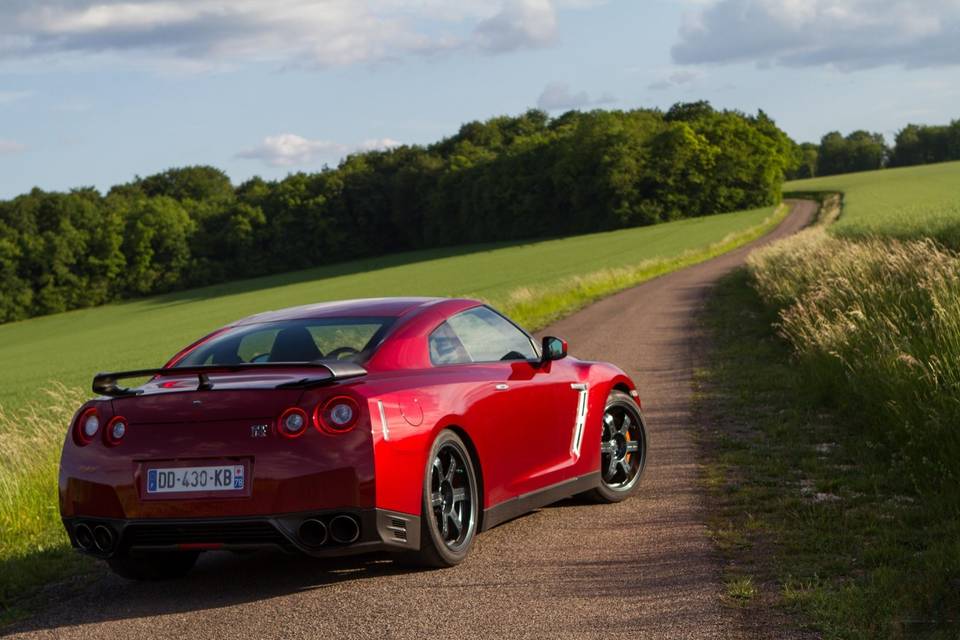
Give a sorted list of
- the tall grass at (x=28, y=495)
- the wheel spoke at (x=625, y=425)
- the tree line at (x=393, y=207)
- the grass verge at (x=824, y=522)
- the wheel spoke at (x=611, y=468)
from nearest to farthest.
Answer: the grass verge at (x=824, y=522) < the tall grass at (x=28, y=495) < the wheel spoke at (x=611, y=468) < the wheel spoke at (x=625, y=425) < the tree line at (x=393, y=207)

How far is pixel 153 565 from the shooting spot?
6457mm

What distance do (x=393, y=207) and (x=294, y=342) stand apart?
380 ft

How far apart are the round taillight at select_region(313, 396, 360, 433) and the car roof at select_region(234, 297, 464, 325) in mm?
1116

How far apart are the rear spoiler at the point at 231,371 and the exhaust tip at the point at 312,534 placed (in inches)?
25.6

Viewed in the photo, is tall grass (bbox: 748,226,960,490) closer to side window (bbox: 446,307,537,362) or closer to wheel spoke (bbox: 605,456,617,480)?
wheel spoke (bbox: 605,456,617,480)

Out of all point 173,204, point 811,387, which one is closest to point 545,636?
point 811,387

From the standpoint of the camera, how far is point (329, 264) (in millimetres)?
115375

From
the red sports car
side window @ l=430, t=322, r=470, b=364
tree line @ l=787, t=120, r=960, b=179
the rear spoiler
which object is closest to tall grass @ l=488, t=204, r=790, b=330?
side window @ l=430, t=322, r=470, b=364

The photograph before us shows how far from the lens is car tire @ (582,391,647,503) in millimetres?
8070

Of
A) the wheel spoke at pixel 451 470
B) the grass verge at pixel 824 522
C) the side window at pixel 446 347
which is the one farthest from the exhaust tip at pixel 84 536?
the grass verge at pixel 824 522

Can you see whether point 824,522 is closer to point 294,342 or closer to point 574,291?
point 294,342

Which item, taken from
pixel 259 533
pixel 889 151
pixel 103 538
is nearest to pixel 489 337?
pixel 259 533

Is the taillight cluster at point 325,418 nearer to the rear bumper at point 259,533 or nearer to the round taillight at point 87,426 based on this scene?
the rear bumper at point 259,533

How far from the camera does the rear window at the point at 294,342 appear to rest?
6.46 meters
